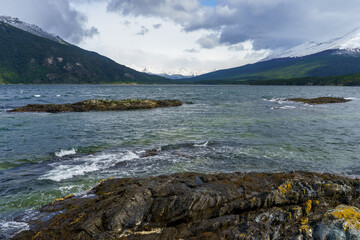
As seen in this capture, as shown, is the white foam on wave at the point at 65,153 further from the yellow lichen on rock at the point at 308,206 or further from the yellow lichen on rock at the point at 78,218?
the yellow lichen on rock at the point at 308,206

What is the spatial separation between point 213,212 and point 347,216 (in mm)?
5227

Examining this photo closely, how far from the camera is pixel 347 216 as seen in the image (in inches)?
327

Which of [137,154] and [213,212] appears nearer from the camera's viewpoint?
[213,212]

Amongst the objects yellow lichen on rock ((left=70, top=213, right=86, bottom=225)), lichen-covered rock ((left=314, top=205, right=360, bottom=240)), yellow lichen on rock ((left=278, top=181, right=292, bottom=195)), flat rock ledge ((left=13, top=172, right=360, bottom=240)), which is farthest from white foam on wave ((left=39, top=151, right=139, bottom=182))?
lichen-covered rock ((left=314, top=205, right=360, bottom=240))

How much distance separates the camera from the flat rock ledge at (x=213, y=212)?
8.05 metres

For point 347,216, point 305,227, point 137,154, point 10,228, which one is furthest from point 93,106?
point 347,216

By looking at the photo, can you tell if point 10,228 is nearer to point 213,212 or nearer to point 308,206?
point 213,212

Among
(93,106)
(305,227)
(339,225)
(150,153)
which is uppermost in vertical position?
(93,106)

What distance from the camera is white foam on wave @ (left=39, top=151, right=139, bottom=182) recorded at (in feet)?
51.7

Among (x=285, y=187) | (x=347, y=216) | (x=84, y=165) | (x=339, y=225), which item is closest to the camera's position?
(x=339, y=225)

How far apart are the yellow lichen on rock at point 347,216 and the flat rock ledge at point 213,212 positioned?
1.2 inches

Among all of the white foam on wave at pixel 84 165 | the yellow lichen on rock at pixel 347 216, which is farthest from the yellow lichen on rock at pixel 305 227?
the white foam on wave at pixel 84 165

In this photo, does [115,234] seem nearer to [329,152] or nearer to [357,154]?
[329,152]

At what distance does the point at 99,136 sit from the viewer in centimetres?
2836
